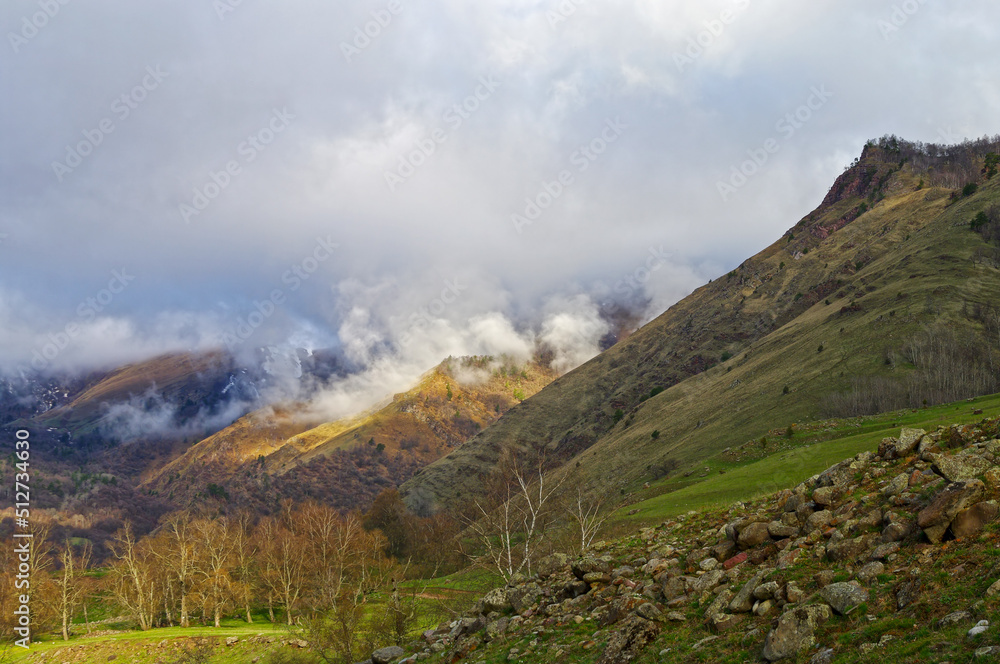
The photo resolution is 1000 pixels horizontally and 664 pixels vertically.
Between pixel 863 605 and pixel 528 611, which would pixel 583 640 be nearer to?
pixel 528 611

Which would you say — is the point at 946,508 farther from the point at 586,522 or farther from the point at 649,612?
the point at 586,522

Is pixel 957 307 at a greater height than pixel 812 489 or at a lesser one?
greater

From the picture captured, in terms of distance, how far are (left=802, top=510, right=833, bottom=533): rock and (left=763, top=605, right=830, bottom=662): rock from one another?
4505 millimetres

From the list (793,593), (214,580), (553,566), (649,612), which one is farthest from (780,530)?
(214,580)

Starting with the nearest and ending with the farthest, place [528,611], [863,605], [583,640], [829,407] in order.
→ [863,605] < [583,640] < [528,611] < [829,407]

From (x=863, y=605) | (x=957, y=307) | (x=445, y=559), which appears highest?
(x=957, y=307)

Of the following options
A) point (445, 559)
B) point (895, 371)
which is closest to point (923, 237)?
point (895, 371)

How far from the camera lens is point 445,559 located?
3957 inches

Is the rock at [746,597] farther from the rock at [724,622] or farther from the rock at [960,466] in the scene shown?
the rock at [960,466]

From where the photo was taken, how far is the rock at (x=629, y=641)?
45.2 feet

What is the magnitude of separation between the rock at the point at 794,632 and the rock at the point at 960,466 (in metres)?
5.47

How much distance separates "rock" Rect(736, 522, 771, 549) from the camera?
1634 centimetres

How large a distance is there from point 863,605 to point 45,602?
80148mm

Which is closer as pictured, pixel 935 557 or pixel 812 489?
pixel 935 557
